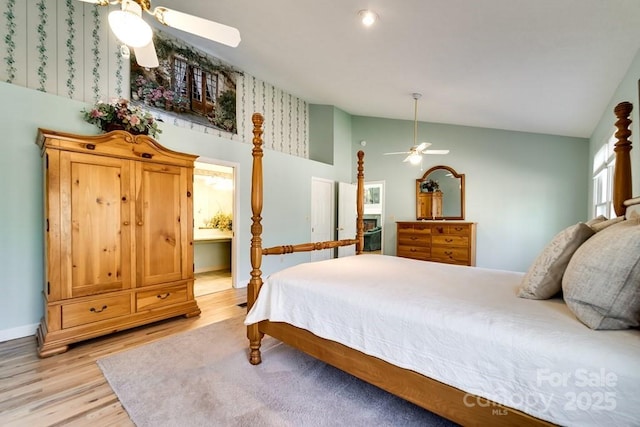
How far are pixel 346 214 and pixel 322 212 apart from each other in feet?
2.02

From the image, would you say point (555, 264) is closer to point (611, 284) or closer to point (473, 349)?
point (611, 284)

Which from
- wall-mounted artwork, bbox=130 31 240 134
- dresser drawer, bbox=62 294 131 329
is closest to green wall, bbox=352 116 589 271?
wall-mounted artwork, bbox=130 31 240 134

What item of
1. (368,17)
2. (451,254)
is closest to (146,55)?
(368,17)

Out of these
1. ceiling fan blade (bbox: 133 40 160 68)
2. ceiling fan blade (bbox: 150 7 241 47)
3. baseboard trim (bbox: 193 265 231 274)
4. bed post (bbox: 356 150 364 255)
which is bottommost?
baseboard trim (bbox: 193 265 231 274)

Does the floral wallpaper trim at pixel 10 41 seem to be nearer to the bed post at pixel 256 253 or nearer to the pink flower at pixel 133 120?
the pink flower at pixel 133 120

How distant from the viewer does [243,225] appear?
14.8 ft

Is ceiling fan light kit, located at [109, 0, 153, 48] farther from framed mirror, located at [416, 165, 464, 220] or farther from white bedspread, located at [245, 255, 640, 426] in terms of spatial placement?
framed mirror, located at [416, 165, 464, 220]

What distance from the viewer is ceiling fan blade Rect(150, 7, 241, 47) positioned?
1.71 m

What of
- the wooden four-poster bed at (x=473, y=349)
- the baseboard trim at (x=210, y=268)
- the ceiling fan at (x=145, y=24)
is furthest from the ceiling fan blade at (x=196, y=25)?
the baseboard trim at (x=210, y=268)

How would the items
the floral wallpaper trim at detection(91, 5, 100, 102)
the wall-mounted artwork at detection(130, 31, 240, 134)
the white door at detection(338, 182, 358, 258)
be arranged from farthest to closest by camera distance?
the white door at detection(338, 182, 358, 258) < the wall-mounted artwork at detection(130, 31, 240, 134) < the floral wallpaper trim at detection(91, 5, 100, 102)

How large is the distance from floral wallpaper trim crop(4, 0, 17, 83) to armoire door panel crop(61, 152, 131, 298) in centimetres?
117

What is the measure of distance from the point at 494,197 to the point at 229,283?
5.01 m

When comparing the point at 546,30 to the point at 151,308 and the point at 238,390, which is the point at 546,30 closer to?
the point at 238,390

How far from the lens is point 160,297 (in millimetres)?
2953
